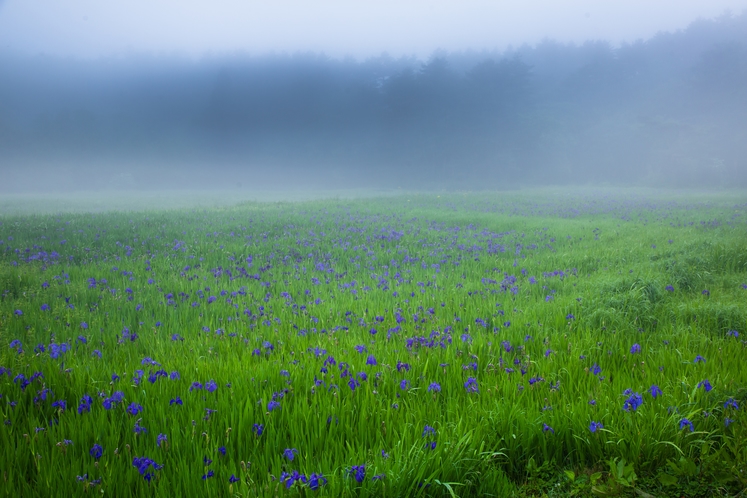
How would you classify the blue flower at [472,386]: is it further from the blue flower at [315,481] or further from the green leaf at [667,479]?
the blue flower at [315,481]

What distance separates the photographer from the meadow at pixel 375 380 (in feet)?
7.44

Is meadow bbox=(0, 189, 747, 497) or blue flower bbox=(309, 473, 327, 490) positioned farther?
meadow bbox=(0, 189, 747, 497)

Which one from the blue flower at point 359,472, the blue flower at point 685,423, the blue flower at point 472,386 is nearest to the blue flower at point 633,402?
the blue flower at point 685,423

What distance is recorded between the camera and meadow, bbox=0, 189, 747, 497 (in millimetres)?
2268

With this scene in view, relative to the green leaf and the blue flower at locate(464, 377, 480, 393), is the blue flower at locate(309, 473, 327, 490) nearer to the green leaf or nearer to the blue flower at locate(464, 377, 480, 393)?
the blue flower at locate(464, 377, 480, 393)

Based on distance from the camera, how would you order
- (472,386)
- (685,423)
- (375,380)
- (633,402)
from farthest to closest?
(375,380) → (472,386) → (633,402) → (685,423)

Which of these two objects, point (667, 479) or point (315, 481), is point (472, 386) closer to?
point (667, 479)

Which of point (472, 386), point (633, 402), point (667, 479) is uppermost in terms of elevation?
point (633, 402)

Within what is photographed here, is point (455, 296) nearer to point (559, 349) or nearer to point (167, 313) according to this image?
point (559, 349)

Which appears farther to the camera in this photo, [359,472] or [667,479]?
[667,479]

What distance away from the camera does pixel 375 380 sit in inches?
138

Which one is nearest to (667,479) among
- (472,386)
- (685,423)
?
(685,423)

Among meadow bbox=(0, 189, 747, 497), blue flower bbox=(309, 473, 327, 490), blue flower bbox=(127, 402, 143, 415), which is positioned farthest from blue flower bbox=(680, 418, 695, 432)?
blue flower bbox=(127, 402, 143, 415)

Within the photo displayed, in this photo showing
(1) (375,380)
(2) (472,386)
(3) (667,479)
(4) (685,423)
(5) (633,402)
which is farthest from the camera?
(1) (375,380)
